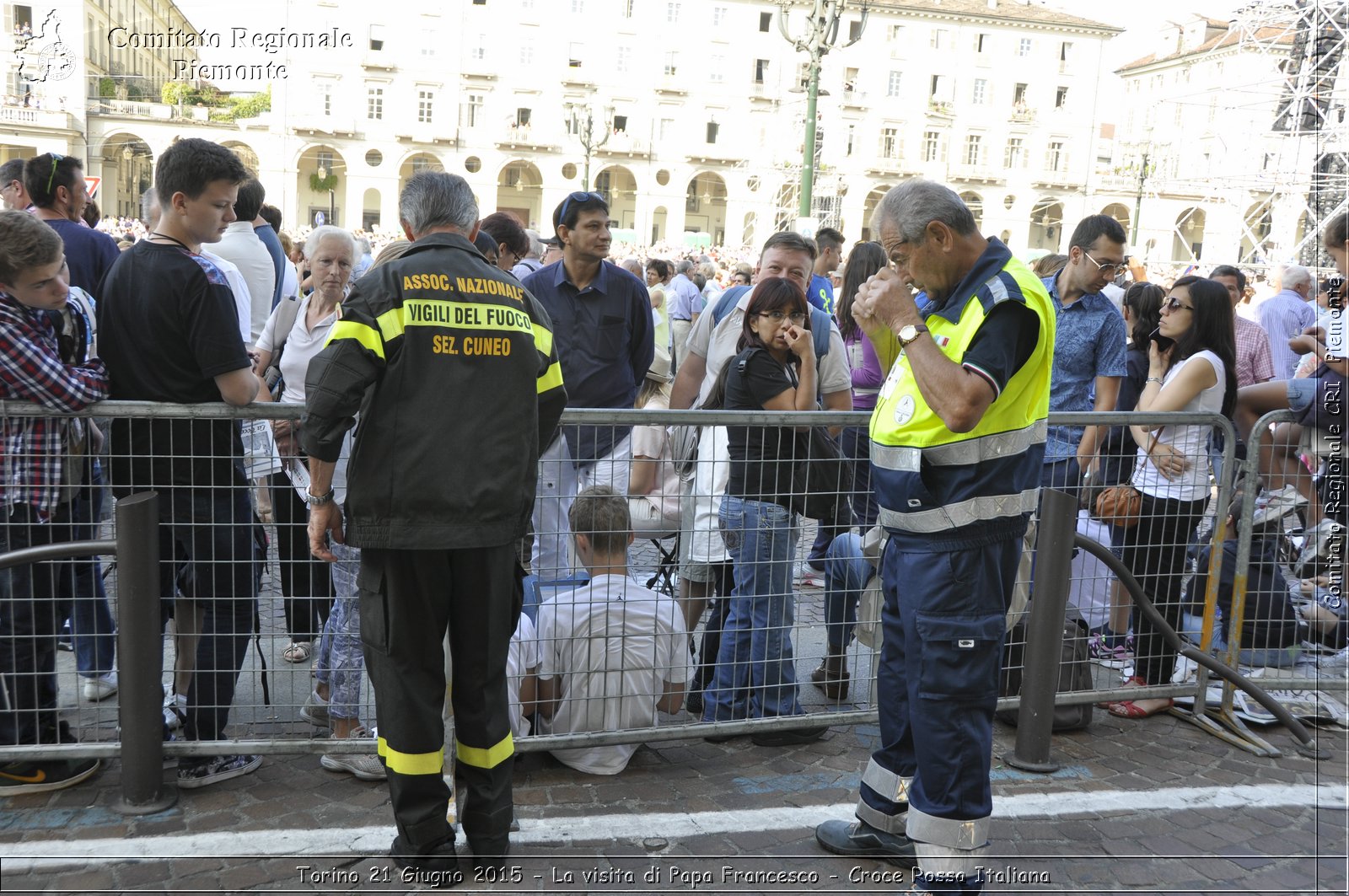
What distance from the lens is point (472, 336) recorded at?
9.96 ft

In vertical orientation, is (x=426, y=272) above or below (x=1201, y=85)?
below

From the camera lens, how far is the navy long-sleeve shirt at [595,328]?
522 centimetres

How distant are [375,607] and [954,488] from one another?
5.70ft

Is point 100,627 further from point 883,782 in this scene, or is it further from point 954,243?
point 954,243

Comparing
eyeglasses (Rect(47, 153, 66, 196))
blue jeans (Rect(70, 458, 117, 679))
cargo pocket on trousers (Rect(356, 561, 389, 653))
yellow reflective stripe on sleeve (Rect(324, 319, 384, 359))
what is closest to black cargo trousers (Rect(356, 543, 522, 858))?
cargo pocket on trousers (Rect(356, 561, 389, 653))

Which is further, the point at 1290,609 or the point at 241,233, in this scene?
the point at 241,233

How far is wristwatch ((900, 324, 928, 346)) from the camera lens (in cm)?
289

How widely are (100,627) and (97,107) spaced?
64236 mm

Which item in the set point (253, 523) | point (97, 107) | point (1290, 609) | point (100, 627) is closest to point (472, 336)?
point (253, 523)

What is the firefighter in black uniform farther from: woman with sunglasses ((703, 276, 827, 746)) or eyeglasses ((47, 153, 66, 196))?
eyeglasses ((47, 153, 66, 196))

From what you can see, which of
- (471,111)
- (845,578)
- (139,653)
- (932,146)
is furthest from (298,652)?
(932,146)

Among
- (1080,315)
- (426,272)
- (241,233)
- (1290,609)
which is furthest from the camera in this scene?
(241,233)

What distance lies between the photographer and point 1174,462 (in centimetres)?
461

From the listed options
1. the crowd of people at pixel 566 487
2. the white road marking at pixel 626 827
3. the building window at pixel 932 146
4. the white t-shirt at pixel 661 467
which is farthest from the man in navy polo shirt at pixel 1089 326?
the building window at pixel 932 146
